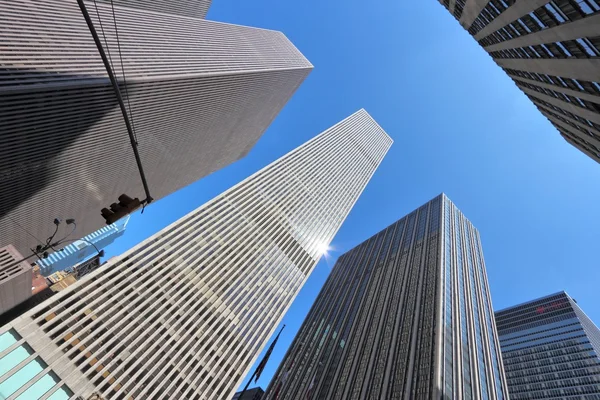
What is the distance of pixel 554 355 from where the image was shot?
167 m

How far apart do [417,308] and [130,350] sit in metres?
84.8

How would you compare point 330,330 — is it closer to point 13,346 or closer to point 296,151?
point 296,151

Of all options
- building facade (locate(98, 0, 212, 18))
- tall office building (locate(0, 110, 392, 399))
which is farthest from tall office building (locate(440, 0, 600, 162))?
building facade (locate(98, 0, 212, 18))

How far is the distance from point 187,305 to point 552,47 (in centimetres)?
8968

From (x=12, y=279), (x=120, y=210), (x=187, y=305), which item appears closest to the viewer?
(x=120, y=210)

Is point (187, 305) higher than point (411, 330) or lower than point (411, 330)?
higher

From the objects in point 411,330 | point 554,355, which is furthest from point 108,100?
point 554,355

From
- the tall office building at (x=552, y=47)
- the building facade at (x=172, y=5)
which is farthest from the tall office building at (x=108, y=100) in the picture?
the tall office building at (x=552, y=47)

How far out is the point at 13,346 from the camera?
60.6 m

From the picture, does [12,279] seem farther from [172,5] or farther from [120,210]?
[172,5]

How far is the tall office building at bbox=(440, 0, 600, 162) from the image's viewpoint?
31.8m

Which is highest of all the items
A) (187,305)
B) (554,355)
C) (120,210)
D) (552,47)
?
(120,210)

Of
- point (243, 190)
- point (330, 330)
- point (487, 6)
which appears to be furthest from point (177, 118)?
point (330, 330)

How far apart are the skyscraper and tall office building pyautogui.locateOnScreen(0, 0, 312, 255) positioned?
68.8 m
